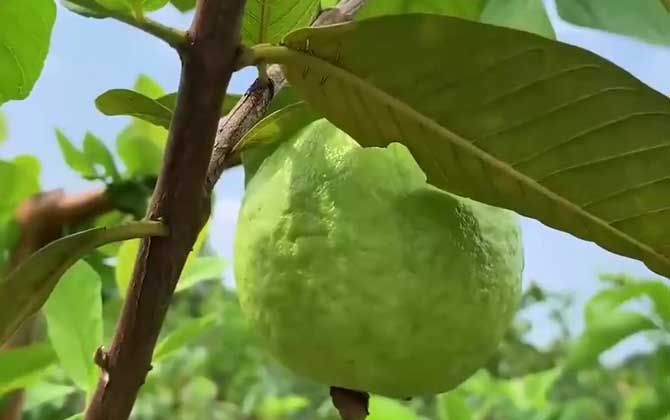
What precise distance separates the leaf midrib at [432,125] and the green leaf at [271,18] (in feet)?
0.19

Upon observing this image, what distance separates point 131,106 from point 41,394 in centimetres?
51

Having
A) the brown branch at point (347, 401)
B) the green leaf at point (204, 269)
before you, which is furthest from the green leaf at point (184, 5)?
the green leaf at point (204, 269)

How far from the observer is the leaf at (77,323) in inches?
27.6

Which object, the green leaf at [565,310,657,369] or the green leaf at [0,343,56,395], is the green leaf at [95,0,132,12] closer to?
the green leaf at [0,343,56,395]

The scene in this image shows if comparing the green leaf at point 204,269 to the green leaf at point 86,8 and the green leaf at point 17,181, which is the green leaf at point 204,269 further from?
the green leaf at point 86,8

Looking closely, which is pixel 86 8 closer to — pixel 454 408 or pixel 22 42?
pixel 22 42

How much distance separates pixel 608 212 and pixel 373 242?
99 millimetres

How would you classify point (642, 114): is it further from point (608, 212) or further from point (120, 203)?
point (120, 203)

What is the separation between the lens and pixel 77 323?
0.71 m

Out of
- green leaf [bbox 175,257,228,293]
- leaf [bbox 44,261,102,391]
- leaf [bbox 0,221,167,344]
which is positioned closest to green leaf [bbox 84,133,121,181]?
green leaf [bbox 175,257,228,293]

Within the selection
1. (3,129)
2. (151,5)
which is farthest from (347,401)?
(3,129)

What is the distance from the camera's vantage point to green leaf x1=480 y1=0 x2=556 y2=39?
0.61 m

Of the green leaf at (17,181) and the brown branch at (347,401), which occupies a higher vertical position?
the green leaf at (17,181)

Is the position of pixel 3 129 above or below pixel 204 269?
above
